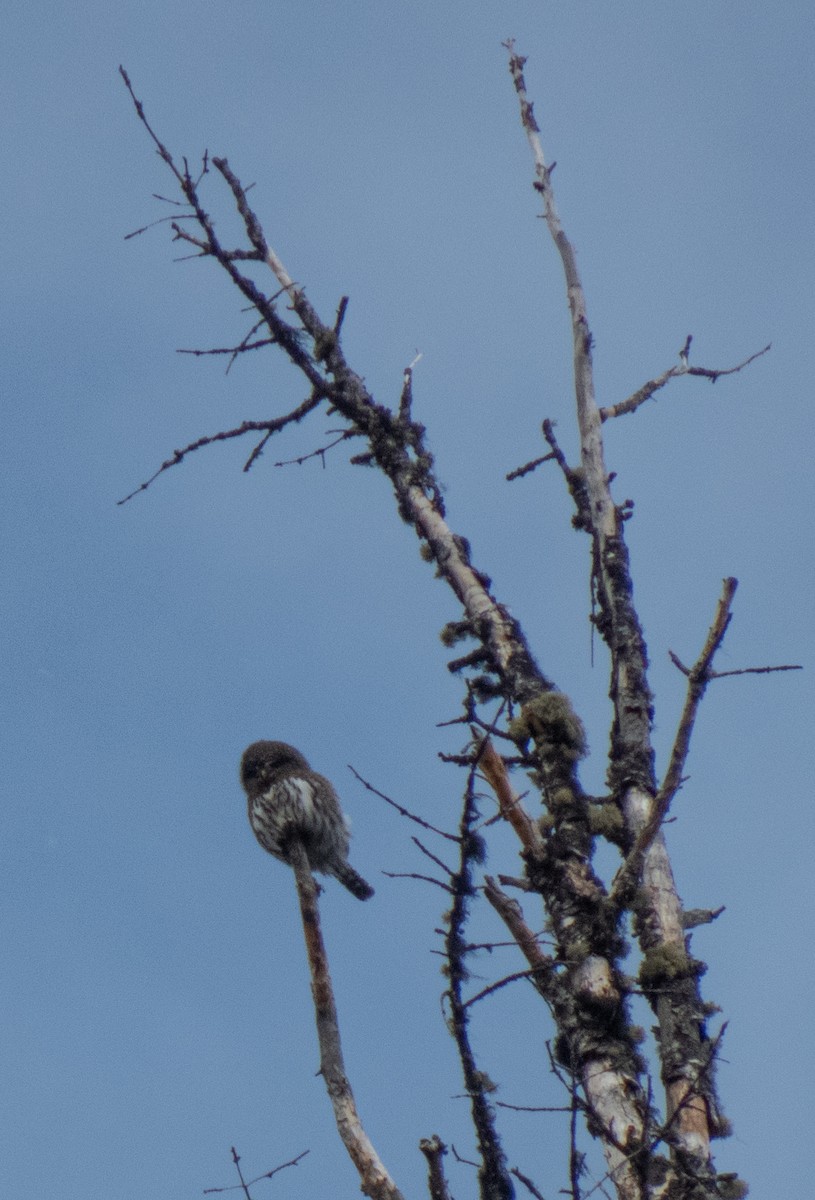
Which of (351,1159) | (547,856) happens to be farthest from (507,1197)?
(547,856)

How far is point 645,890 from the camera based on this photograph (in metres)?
5.55

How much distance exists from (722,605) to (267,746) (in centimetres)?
619

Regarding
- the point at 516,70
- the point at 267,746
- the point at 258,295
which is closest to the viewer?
the point at 258,295

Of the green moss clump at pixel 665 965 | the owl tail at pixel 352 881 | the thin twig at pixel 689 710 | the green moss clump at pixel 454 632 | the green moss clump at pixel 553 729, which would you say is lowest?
the green moss clump at pixel 665 965

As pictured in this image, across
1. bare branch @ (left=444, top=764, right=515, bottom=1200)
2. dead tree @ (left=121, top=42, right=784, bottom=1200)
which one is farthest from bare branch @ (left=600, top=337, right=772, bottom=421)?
bare branch @ (left=444, top=764, right=515, bottom=1200)

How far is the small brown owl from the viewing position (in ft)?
33.2

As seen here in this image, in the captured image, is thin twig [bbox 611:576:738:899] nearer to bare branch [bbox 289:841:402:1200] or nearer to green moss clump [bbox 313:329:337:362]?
bare branch [bbox 289:841:402:1200]

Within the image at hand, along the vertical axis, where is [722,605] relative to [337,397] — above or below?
below

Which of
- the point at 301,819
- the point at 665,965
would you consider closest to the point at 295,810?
the point at 301,819

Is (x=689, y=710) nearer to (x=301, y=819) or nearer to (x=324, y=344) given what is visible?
(x=324, y=344)

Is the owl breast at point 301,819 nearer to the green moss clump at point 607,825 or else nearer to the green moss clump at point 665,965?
the green moss clump at point 607,825

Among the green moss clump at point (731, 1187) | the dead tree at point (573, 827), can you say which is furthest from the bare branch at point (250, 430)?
the green moss clump at point (731, 1187)

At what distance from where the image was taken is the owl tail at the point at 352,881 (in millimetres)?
10609

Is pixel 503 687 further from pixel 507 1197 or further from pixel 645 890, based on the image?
pixel 507 1197
